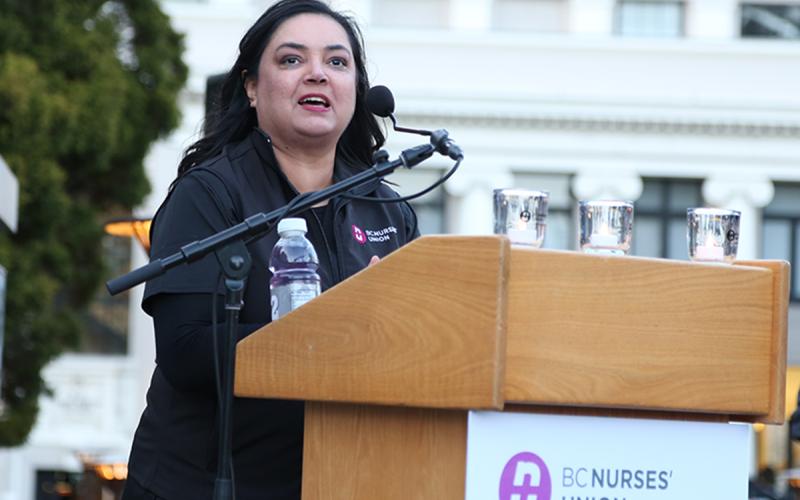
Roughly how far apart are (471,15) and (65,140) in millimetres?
14330

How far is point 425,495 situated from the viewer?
3.32 m

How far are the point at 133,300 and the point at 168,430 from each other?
27.8 m

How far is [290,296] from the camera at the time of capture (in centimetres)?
367

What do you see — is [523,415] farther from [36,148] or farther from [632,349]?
[36,148]

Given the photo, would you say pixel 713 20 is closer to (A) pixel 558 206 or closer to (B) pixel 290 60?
(A) pixel 558 206

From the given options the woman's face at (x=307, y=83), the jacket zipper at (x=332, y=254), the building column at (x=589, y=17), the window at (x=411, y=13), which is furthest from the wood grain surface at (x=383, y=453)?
the building column at (x=589, y=17)

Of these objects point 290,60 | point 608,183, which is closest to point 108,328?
point 608,183

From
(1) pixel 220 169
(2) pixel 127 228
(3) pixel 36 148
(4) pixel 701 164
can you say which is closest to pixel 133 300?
(4) pixel 701 164

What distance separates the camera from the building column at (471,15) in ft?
105

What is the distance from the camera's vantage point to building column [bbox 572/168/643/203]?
3162 centimetres

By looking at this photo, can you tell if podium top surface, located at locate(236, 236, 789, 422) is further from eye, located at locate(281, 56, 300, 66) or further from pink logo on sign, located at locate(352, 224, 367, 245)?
eye, located at locate(281, 56, 300, 66)

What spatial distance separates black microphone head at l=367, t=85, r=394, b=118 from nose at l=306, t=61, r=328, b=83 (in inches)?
4.2

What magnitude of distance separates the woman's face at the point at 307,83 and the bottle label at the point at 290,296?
546 millimetres

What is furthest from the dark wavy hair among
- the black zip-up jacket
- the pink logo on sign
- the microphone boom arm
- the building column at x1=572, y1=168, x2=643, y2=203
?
the building column at x1=572, y1=168, x2=643, y2=203
